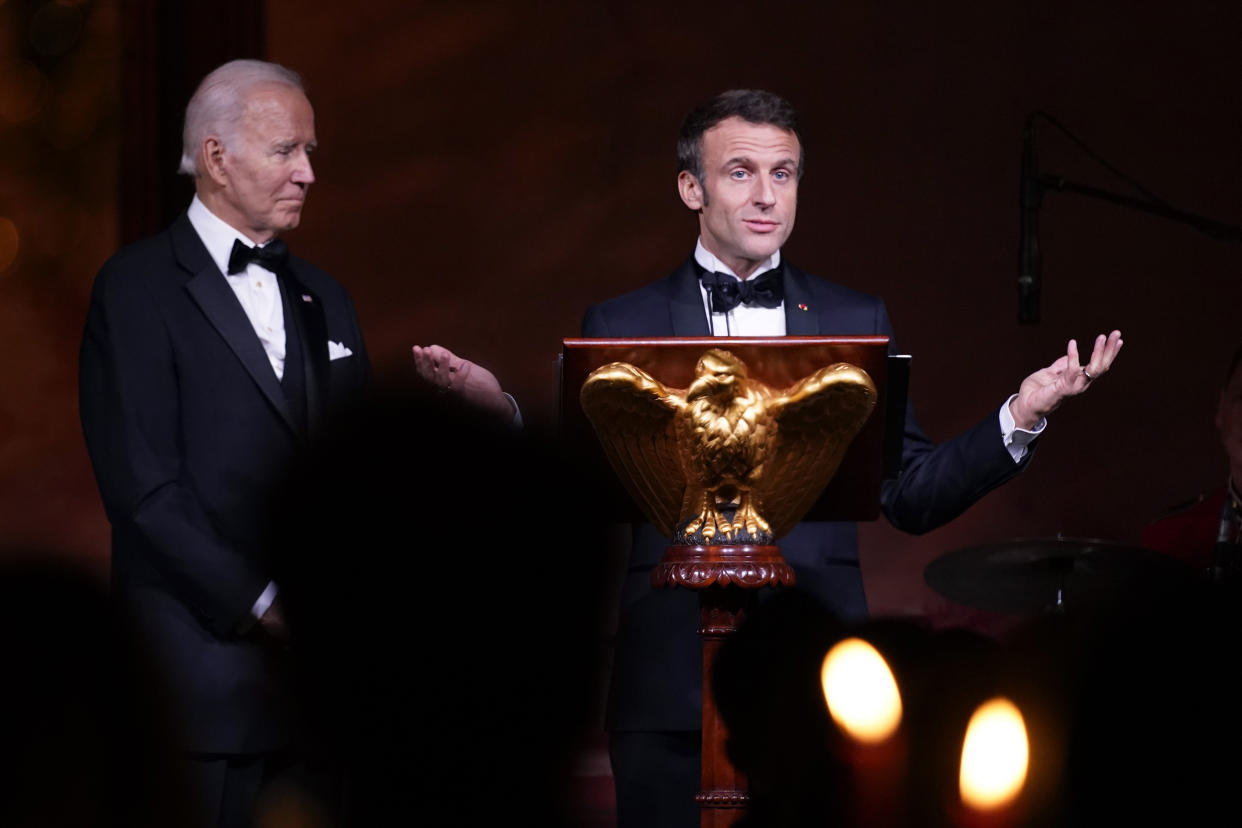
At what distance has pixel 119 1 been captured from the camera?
427 cm

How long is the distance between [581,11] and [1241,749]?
3.10 m

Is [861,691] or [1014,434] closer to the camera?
[861,691]

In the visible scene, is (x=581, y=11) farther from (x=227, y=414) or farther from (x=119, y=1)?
(x=227, y=414)

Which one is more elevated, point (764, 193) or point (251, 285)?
point (764, 193)

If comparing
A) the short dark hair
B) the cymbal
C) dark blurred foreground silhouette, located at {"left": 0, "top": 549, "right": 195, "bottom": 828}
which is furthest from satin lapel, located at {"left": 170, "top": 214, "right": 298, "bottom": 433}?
the cymbal

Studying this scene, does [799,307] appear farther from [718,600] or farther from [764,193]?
[718,600]

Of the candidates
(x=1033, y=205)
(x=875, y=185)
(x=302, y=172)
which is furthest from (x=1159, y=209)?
(x=302, y=172)

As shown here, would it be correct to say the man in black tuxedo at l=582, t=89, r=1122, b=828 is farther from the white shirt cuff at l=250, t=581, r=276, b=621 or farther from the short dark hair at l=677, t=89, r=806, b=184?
the white shirt cuff at l=250, t=581, r=276, b=621

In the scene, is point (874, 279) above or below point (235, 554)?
above

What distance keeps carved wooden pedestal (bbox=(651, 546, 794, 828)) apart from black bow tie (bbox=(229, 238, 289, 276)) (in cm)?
105

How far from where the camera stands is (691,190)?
2.79 meters

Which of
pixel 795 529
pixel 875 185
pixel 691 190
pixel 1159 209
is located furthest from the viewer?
pixel 875 185

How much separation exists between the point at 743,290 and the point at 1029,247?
5.72 ft

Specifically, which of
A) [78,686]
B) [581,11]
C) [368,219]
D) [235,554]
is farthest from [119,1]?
[78,686]
